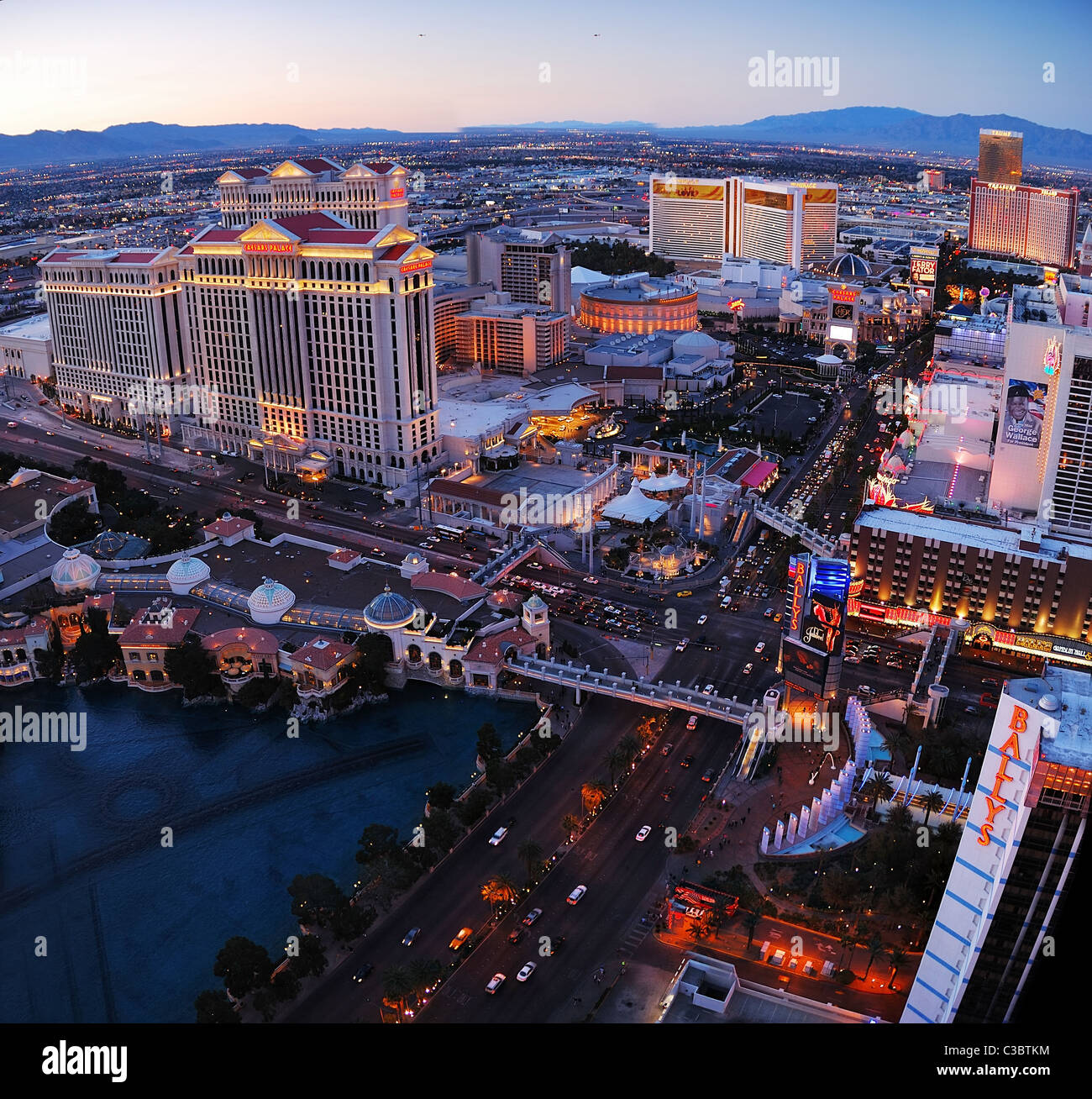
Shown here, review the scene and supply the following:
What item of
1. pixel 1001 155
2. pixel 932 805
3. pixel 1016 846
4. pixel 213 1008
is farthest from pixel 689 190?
pixel 1016 846

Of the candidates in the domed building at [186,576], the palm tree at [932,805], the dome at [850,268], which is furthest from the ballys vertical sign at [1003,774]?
the dome at [850,268]

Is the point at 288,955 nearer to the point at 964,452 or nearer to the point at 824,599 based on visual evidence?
the point at 824,599

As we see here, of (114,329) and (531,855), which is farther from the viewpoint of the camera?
(114,329)

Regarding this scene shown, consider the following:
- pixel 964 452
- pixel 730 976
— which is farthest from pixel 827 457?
pixel 730 976

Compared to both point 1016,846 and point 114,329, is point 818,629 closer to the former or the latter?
point 1016,846

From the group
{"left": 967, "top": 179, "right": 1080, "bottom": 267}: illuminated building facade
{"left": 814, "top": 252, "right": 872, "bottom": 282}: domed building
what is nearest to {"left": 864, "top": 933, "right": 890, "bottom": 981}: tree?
{"left": 814, "top": 252, "right": 872, "bottom": 282}: domed building

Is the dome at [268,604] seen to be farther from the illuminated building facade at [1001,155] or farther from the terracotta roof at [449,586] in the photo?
the illuminated building facade at [1001,155]
